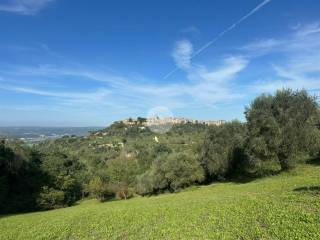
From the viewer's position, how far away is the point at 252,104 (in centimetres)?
4622

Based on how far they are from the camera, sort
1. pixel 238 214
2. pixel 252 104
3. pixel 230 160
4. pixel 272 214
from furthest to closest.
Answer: pixel 230 160, pixel 252 104, pixel 238 214, pixel 272 214

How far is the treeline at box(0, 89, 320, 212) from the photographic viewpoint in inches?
1684

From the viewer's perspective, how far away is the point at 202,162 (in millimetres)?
59625

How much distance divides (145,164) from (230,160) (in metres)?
55.7

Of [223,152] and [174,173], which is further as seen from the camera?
[174,173]

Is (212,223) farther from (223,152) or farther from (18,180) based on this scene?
(18,180)

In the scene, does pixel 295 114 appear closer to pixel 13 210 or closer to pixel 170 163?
pixel 170 163

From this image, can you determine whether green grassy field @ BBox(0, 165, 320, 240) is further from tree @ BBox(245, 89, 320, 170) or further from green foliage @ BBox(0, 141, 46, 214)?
green foliage @ BBox(0, 141, 46, 214)

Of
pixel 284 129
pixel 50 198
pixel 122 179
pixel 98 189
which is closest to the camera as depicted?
pixel 284 129

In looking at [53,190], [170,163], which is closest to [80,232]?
[170,163]

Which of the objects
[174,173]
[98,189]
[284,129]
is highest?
Result: [284,129]

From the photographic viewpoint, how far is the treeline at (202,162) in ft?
140

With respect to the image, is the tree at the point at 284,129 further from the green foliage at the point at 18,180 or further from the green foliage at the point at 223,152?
the green foliage at the point at 18,180

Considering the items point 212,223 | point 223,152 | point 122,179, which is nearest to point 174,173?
point 223,152
